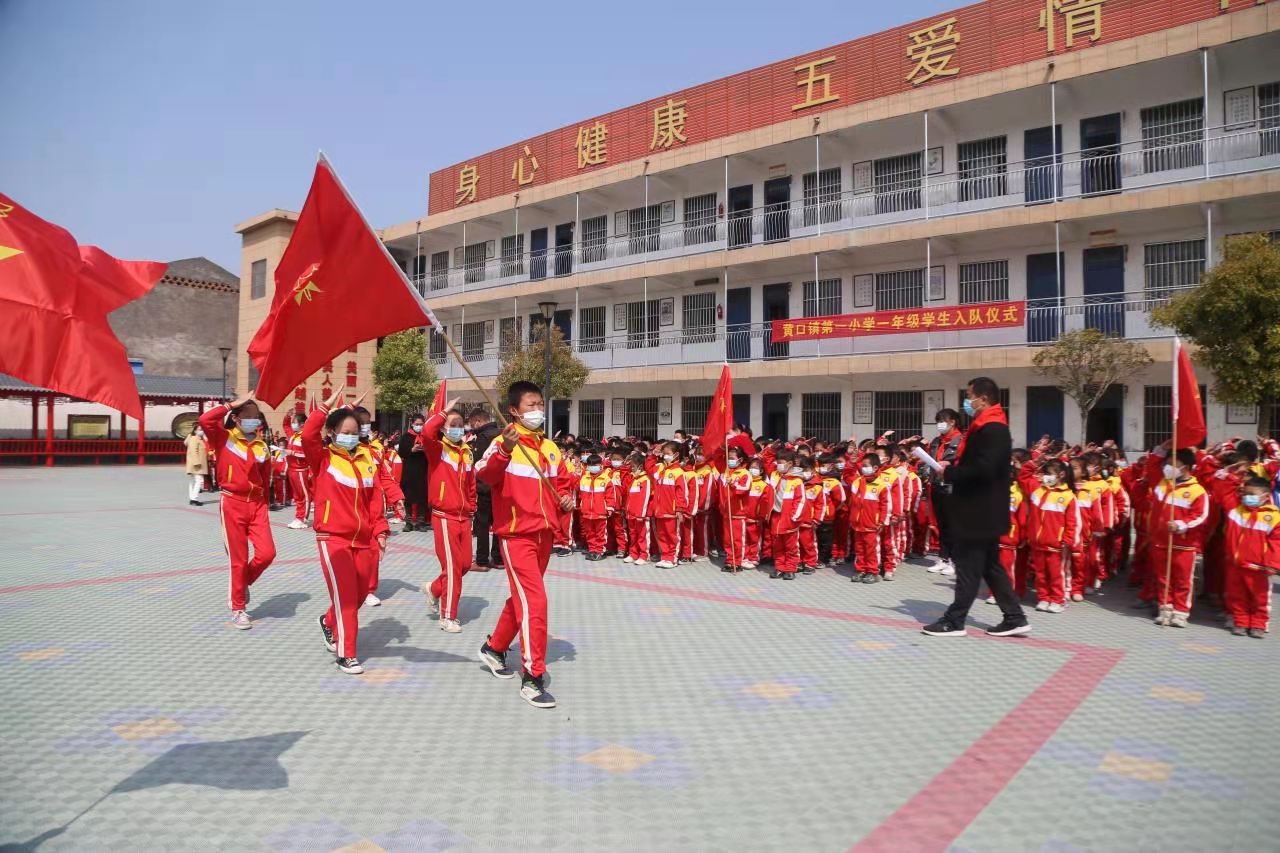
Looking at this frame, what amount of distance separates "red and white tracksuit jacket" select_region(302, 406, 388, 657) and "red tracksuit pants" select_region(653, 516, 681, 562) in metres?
5.08

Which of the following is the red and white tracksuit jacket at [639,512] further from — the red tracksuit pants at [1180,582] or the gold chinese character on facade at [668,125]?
the gold chinese character on facade at [668,125]

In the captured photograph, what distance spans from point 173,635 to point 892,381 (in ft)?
62.4

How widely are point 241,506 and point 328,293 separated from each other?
280cm

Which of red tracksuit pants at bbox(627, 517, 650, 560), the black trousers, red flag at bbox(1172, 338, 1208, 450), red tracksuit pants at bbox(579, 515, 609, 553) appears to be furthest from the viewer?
red tracksuit pants at bbox(579, 515, 609, 553)

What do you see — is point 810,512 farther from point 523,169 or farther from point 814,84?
point 523,169

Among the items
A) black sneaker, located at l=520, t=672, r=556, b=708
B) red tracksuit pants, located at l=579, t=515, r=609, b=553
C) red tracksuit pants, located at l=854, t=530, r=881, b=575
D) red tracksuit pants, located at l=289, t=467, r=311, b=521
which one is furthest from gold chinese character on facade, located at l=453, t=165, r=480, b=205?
black sneaker, located at l=520, t=672, r=556, b=708

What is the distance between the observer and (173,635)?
21.8ft

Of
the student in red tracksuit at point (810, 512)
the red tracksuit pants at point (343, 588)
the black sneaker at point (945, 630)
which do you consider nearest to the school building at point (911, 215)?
the student in red tracksuit at point (810, 512)

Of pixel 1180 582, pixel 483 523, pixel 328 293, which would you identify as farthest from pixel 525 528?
pixel 1180 582

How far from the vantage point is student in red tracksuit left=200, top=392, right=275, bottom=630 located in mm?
6965

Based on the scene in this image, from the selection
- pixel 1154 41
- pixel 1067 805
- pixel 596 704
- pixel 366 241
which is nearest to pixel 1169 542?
pixel 1067 805

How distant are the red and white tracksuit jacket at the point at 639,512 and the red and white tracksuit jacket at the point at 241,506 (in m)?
4.67

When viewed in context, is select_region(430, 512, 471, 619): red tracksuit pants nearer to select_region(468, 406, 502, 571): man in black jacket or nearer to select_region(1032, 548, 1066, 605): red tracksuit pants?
select_region(468, 406, 502, 571): man in black jacket

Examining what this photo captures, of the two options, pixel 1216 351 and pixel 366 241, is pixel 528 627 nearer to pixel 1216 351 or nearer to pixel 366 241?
pixel 366 241
